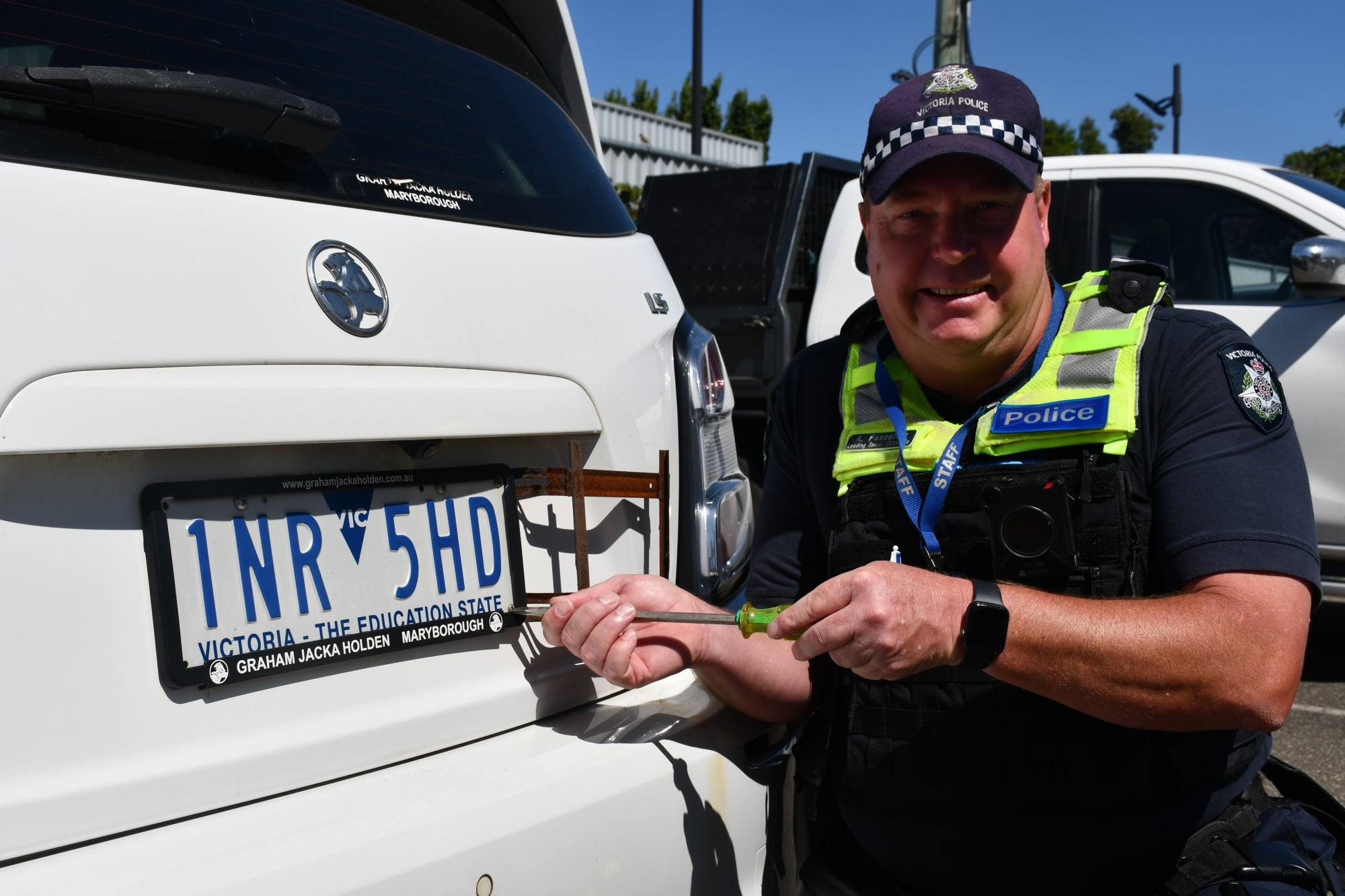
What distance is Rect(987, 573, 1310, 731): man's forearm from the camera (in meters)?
1.45

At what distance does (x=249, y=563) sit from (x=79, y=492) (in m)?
0.21

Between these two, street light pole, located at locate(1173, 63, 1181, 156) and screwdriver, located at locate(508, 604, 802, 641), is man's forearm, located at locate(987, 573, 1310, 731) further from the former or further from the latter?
street light pole, located at locate(1173, 63, 1181, 156)

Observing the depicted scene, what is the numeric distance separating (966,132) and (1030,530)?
61 centimetres

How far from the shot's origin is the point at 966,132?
169 centimetres

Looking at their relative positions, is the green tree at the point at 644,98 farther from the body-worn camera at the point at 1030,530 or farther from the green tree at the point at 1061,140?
the body-worn camera at the point at 1030,530

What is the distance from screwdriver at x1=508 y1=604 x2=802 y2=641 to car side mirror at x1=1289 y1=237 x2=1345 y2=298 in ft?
11.6

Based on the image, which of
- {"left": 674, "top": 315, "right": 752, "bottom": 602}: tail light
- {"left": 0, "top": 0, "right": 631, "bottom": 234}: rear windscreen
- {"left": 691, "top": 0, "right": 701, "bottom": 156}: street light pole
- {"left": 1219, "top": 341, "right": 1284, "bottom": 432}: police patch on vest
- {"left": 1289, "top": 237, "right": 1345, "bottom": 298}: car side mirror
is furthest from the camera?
{"left": 691, "top": 0, "right": 701, "bottom": 156}: street light pole

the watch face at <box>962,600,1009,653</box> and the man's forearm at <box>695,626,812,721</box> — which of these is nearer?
the watch face at <box>962,600,1009,653</box>

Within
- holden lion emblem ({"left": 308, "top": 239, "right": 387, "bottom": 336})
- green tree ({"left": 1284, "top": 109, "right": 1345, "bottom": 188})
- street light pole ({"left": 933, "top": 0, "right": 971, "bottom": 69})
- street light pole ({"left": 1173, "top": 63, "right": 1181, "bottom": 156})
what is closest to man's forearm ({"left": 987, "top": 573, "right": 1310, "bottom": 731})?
holden lion emblem ({"left": 308, "top": 239, "right": 387, "bottom": 336})

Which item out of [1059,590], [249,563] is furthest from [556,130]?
[1059,590]

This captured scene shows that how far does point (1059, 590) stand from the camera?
161 cm

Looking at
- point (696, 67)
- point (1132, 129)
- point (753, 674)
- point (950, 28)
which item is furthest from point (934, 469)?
point (1132, 129)

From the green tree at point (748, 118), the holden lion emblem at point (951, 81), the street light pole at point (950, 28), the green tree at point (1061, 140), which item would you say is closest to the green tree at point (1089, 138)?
the green tree at point (1061, 140)

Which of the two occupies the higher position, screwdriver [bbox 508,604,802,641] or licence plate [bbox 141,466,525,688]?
licence plate [bbox 141,466,525,688]
